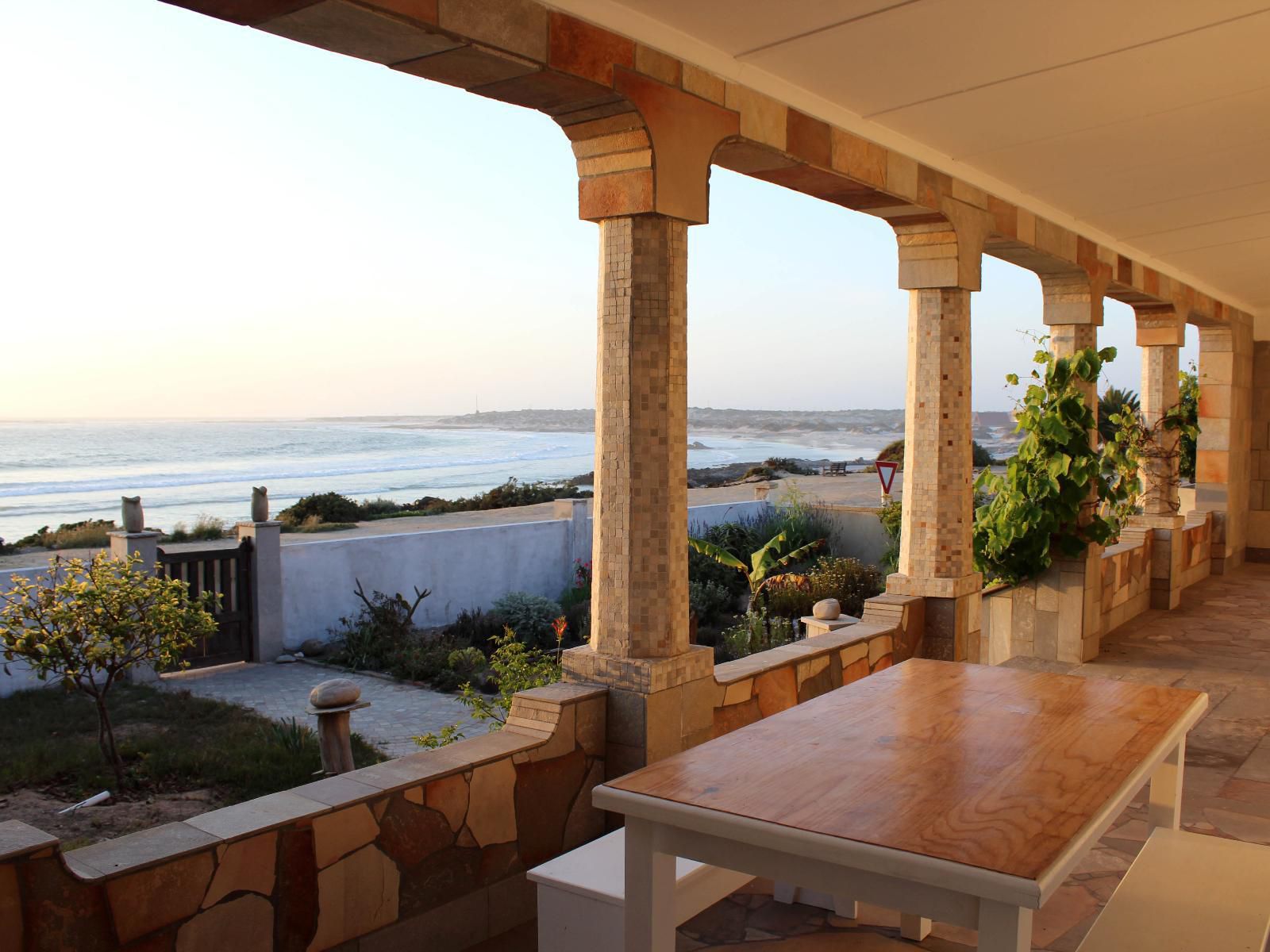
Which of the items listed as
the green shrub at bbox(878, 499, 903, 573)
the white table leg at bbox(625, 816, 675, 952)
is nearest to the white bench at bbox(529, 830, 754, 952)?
the white table leg at bbox(625, 816, 675, 952)

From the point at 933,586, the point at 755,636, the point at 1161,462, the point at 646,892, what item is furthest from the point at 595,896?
the point at 1161,462

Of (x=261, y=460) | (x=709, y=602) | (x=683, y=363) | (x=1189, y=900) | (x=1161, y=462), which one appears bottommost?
(x=709, y=602)

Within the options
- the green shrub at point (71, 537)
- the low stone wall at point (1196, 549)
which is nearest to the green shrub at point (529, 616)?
the low stone wall at point (1196, 549)

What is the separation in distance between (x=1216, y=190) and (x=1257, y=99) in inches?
68.1

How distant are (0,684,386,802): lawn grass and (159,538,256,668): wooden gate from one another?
1248 millimetres

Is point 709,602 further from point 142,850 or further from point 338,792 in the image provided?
point 142,850

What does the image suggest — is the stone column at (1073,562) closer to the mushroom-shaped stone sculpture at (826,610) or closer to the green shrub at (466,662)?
the mushroom-shaped stone sculpture at (826,610)

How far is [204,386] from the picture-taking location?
42.1 metres

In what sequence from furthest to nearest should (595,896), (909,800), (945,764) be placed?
1. (595,896)
2. (945,764)
3. (909,800)

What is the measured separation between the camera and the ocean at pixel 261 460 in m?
36.3

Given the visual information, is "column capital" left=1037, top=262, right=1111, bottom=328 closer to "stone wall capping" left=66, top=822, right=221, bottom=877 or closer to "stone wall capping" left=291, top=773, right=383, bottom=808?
"stone wall capping" left=291, top=773, right=383, bottom=808

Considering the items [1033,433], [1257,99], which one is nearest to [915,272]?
[1257,99]

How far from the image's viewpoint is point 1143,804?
13.8 feet

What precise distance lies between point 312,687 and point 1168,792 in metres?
7.81
